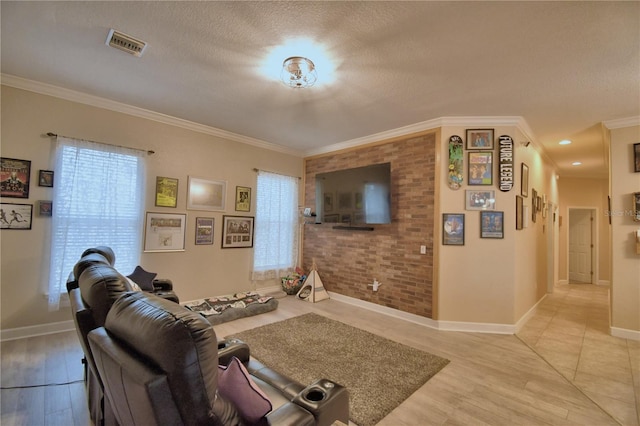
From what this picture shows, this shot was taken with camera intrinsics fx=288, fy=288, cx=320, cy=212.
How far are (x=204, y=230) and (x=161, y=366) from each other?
3.81 metres

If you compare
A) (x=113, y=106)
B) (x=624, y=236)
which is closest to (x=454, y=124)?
(x=624, y=236)

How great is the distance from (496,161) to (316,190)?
2854 millimetres

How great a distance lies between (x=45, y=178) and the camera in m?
3.20

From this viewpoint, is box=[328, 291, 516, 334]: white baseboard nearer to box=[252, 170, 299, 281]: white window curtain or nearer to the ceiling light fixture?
box=[252, 170, 299, 281]: white window curtain

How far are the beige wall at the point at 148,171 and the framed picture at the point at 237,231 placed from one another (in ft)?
0.31

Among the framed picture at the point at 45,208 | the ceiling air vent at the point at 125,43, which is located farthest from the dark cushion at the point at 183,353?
the framed picture at the point at 45,208

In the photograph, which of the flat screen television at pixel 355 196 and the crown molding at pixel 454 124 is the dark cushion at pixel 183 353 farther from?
the crown molding at pixel 454 124

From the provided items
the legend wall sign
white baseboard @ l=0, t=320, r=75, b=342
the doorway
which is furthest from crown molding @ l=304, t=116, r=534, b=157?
the doorway

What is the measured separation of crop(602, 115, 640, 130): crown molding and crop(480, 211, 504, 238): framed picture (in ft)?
5.72

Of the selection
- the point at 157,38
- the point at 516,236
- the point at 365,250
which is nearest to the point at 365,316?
the point at 365,250

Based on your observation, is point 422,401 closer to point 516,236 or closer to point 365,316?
point 365,316

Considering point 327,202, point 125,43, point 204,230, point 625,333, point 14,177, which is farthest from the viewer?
point 327,202

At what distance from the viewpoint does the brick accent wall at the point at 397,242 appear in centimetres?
400

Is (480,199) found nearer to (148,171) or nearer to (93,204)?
(148,171)
